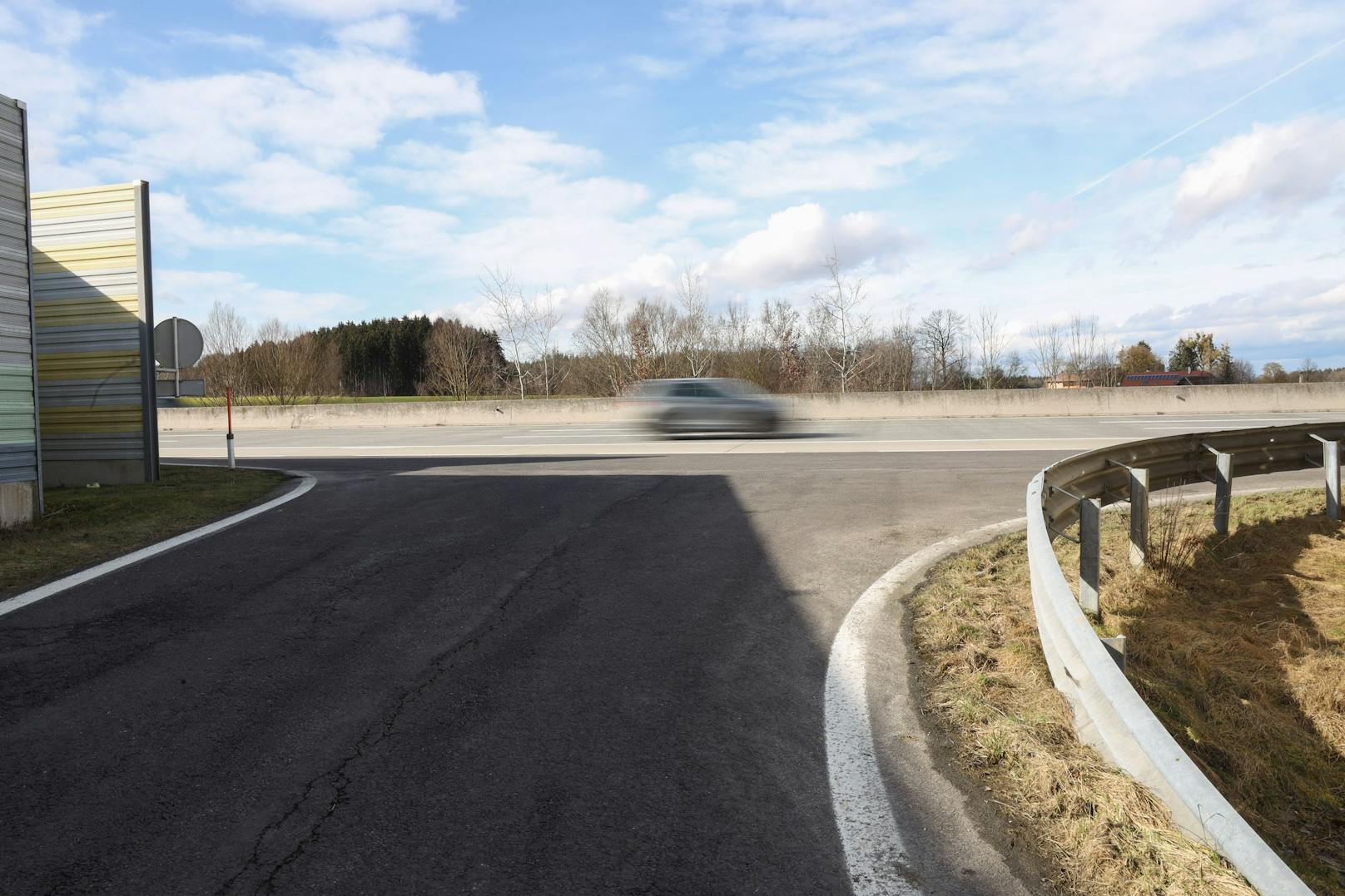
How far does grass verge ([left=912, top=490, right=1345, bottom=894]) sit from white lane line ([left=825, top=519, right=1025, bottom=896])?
14.3 inches

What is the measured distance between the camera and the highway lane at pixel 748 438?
1741 cm

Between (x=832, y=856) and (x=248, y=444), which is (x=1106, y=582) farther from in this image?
(x=248, y=444)

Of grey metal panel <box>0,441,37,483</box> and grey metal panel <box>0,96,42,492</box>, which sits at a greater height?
grey metal panel <box>0,96,42,492</box>

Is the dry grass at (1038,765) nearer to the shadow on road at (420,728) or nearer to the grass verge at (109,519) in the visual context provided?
the shadow on road at (420,728)

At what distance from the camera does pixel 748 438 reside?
68.2 feet

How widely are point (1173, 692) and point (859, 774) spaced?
2.39 meters

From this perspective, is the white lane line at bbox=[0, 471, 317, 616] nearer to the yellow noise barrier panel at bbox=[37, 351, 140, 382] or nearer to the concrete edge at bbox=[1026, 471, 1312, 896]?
the yellow noise barrier panel at bbox=[37, 351, 140, 382]

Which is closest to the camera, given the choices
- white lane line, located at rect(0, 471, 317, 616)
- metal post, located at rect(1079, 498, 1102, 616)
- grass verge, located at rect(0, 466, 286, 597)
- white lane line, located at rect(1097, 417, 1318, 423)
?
metal post, located at rect(1079, 498, 1102, 616)

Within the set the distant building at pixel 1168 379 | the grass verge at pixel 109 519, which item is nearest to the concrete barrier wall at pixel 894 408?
the grass verge at pixel 109 519

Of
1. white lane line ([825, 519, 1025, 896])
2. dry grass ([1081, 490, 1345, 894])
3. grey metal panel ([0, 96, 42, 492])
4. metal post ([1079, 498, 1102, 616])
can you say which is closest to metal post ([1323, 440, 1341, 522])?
dry grass ([1081, 490, 1345, 894])

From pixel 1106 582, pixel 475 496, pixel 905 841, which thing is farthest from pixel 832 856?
pixel 475 496

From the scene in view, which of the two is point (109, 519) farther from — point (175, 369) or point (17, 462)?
point (175, 369)

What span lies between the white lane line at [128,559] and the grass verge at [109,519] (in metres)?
0.15

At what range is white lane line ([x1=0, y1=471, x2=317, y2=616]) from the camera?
634cm
